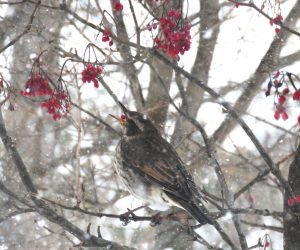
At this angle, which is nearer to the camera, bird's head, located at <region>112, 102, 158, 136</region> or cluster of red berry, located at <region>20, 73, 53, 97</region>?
cluster of red berry, located at <region>20, 73, 53, 97</region>

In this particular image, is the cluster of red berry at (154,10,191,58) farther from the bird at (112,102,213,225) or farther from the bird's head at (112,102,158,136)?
the bird's head at (112,102,158,136)

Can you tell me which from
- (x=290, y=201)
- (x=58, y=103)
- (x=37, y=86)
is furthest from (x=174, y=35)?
(x=290, y=201)

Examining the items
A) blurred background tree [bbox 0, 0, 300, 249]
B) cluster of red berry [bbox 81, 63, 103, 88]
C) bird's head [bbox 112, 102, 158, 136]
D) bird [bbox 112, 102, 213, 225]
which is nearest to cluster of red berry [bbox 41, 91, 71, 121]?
cluster of red berry [bbox 81, 63, 103, 88]

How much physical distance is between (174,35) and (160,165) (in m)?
1.23

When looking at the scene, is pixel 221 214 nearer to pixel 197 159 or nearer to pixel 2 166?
pixel 197 159

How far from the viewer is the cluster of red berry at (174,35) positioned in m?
4.01

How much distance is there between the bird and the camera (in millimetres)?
4438

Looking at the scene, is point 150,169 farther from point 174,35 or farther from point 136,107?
point 136,107

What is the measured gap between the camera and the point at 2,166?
7.60m

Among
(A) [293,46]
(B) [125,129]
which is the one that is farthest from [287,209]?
(A) [293,46]

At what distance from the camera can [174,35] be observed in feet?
13.1

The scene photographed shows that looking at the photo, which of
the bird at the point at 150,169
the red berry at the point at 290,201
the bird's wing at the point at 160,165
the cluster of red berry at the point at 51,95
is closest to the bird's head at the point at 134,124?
the bird at the point at 150,169

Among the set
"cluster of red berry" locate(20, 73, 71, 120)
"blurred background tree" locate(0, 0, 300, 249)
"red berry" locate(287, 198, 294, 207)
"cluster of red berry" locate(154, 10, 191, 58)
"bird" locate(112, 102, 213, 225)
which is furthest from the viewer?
"blurred background tree" locate(0, 0, 300, 249)

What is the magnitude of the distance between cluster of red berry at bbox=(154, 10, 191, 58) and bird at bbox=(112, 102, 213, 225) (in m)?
0.62
